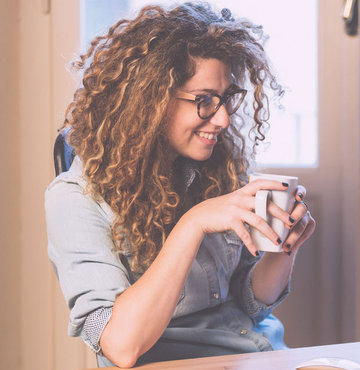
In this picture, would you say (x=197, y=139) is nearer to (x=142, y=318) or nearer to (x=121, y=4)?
(x=142, y=318)

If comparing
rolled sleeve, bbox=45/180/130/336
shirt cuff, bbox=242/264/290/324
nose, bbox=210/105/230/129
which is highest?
nose, bbox=210/105/230/129

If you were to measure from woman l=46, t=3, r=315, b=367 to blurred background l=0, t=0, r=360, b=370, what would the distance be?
816 mm

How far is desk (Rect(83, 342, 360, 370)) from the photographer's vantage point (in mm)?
726

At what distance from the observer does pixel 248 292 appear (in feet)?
3.93

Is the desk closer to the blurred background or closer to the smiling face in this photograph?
the smiling face

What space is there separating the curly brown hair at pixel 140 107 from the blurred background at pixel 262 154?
810mm

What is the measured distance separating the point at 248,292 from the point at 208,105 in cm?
45

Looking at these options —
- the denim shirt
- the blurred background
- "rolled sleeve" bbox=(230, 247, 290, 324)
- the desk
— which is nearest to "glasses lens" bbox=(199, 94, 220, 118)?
the denim shirt

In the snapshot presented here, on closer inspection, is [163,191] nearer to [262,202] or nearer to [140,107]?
[140,107]

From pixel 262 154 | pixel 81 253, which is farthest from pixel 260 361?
pixel 262 154

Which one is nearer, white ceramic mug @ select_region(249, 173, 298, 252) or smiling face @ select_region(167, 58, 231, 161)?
white ceramic mug @ select_region(249, 173, 298, 252)

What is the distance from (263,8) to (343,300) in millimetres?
1210

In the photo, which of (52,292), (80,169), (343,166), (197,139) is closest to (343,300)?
(343,166)

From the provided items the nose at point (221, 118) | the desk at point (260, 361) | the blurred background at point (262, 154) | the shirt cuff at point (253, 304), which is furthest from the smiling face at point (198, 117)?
the blurred background at point (262, 154)
